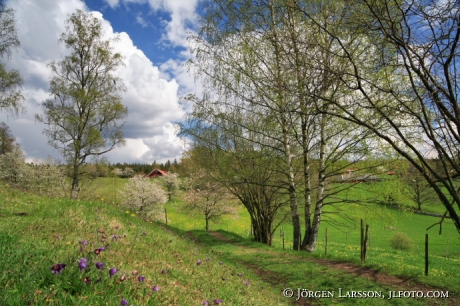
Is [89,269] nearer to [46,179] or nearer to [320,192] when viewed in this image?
[320,192]

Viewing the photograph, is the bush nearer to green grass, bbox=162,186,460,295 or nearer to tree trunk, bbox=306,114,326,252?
green grass, bbox=162,186,460,295

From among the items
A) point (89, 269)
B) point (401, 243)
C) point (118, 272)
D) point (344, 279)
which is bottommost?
point (401, 243)

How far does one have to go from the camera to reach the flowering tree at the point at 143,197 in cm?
4369

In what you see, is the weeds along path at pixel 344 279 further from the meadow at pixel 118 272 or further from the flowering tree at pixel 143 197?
the flowering tree at pixel 143 197

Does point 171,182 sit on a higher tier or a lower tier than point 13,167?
lower

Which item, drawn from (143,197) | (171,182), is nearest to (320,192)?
(143,197)

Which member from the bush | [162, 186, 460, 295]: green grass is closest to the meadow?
[162, 186, 460, 295]: green grass

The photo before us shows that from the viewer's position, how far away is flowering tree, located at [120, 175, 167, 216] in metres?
43.7

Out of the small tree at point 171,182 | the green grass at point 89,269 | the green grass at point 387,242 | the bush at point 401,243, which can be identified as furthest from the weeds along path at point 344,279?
the small tree at point 171,182

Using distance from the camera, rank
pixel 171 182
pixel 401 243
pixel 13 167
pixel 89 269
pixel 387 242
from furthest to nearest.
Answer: pixel 171 182
pixel 387 242
pixel 13 167
pixel 401 243
pixel 89 269

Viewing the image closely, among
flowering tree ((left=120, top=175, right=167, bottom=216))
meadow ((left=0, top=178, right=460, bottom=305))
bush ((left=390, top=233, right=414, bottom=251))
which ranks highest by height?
meadow ((left=0, top=178, right=460, bottom=305))

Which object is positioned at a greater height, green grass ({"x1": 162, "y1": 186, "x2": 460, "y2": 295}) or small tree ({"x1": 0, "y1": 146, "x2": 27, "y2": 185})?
small tree ({"x1": 0, "y1": 146, "x2": 27, "y2": 185})

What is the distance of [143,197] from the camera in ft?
146

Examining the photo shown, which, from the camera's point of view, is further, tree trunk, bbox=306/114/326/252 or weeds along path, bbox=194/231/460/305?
tree trunk, bbox=306/114/326/252
